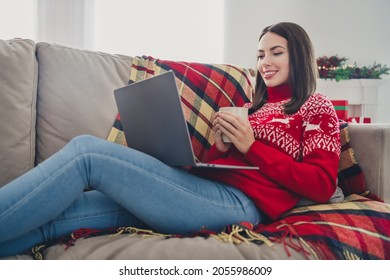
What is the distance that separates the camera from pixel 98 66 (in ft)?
4.12

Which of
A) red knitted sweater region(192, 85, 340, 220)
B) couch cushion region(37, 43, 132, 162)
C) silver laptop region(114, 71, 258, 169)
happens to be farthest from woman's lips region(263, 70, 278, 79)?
couch cushion region(37, 43, 132, 162)

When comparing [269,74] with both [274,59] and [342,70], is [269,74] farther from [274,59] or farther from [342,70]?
[342,70]

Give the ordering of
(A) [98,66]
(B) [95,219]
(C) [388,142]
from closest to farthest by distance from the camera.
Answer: (B) [95,219]
(C) [388,142]
(A) [98,66]

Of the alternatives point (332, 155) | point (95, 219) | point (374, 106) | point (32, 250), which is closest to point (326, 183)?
point (332, 155)

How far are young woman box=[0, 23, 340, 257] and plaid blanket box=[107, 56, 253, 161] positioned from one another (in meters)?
0.17

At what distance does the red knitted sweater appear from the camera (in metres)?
0.89

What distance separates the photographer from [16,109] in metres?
1.09

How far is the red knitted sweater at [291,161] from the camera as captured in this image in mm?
890

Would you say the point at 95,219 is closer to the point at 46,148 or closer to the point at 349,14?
the point at 46,148

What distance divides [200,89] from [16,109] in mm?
657

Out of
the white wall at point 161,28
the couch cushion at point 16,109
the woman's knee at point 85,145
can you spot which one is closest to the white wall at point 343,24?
the white wall at point 161,28

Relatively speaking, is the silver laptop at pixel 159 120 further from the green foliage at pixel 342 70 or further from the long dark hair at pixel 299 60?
the green foliage at pixel 342 70

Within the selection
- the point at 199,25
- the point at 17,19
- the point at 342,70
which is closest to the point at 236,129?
the point at 17,19

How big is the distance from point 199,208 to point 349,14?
381 cm
